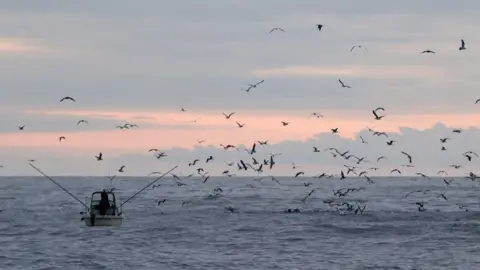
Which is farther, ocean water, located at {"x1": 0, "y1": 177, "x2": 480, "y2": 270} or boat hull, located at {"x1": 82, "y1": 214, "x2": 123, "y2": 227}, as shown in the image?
boat hull, located at {"x1": 82, "y1": 214, "x2": 123, "y2": 227}

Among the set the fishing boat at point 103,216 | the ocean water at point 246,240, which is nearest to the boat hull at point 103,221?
the fishing boat at point 103,216

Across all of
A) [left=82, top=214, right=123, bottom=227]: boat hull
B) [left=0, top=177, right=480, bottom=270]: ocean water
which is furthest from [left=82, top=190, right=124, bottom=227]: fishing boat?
[left=0, top=177, right=480, bottom=270]: ocean water

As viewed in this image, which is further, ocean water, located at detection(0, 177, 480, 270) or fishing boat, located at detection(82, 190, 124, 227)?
fishing boat, located at detection(82, 190, 124, 227)

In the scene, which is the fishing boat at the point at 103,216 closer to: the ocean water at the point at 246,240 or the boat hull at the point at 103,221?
the boat hull at the point at 103,221

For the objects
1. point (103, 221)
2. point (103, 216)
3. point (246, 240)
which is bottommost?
point (246, 240)

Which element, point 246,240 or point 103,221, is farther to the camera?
point 246,240

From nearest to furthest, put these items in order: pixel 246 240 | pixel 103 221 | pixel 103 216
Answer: pixel 103 216, pixel 103 221, pixel 246 240

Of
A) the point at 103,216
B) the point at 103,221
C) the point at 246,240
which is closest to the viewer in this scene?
the point at 103,216

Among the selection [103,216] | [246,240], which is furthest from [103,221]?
[246,240]

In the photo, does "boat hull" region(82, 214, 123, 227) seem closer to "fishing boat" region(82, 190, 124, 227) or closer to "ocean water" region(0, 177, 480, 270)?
"fishing boat" region(82, 190, 124, 227)

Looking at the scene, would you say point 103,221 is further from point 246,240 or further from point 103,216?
point 246,240

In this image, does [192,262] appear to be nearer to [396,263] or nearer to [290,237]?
[396,263]

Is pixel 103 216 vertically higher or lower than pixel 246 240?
higher

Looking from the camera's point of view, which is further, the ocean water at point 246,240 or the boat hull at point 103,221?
the boat hull at point 103,221
